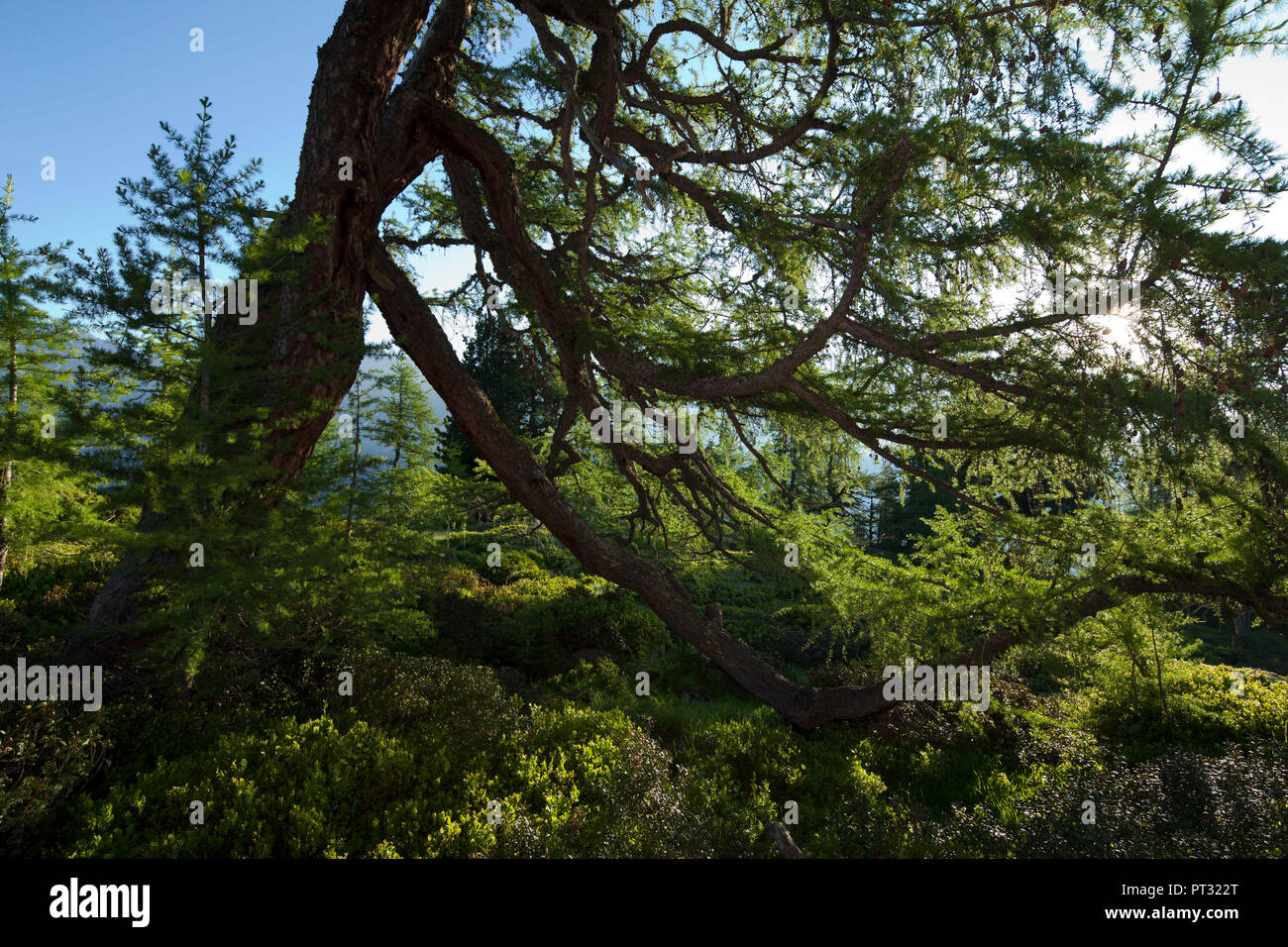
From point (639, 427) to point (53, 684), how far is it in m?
5.52

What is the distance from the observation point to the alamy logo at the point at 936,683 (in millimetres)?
7414

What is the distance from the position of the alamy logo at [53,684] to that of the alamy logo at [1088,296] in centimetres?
→ 747

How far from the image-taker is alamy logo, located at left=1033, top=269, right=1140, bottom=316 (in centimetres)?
363

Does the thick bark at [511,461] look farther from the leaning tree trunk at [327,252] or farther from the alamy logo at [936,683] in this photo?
the alamy logo at [936,683]

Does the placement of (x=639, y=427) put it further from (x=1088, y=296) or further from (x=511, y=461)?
(x=1088, y=296)

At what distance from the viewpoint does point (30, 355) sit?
491 centimetres

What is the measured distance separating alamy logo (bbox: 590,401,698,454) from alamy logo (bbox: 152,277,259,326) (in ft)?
10.7

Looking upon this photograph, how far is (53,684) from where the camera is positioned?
4.84 m

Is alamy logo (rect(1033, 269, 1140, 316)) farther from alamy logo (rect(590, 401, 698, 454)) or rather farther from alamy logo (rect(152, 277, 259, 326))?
alamy logo (rect(152, 277, 259, 326))

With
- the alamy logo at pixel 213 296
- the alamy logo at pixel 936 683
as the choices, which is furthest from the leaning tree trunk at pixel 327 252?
the alamy logo at pixel 936 683
